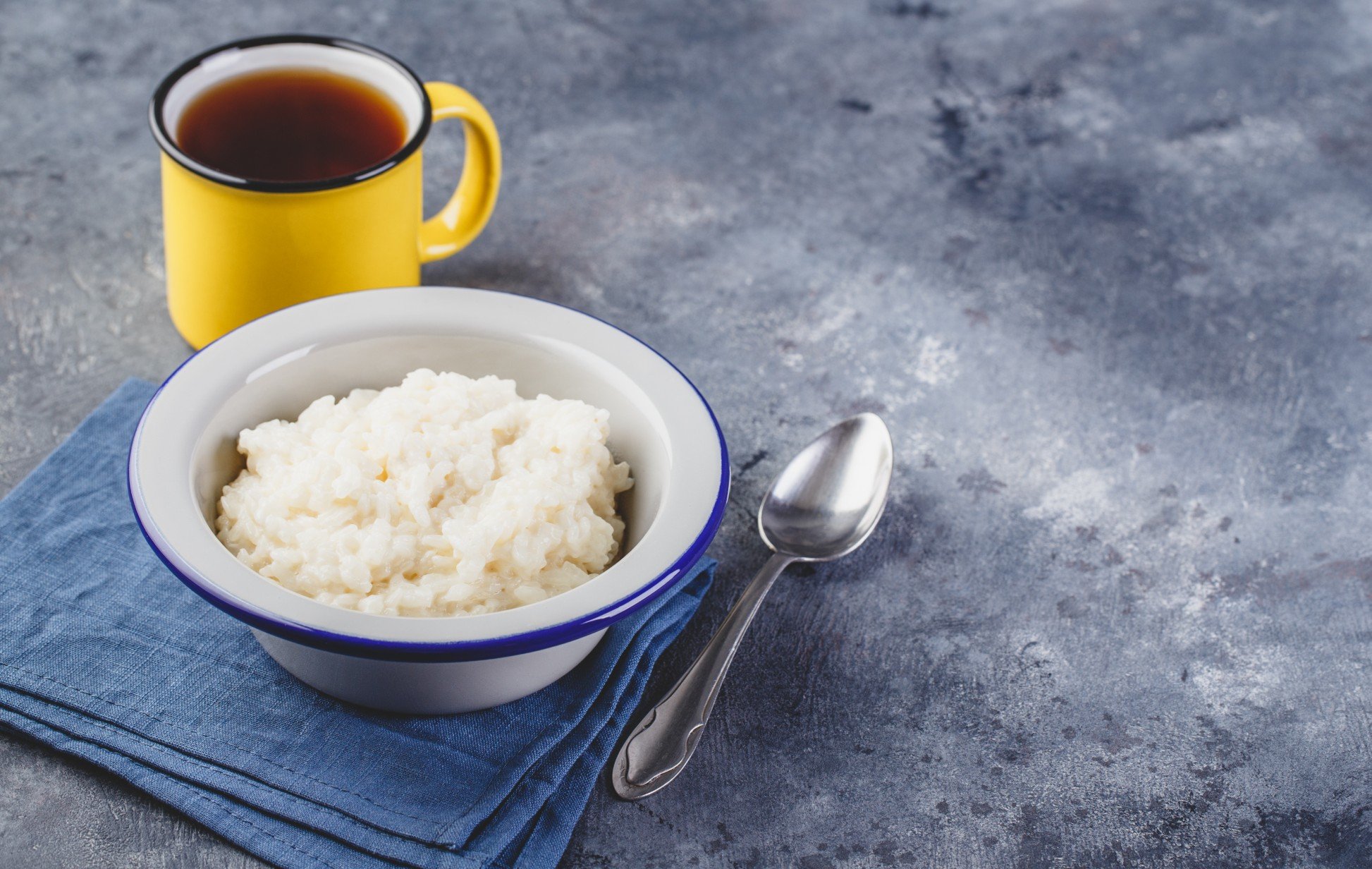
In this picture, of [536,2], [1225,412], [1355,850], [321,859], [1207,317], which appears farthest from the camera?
[536,2]

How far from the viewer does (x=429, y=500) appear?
1120 mm

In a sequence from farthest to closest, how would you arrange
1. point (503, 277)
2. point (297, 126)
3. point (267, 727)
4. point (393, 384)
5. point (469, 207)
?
point (503, 277)
point (469, 207)
point (297, 126)
point (393, 384)
point (267, 727)

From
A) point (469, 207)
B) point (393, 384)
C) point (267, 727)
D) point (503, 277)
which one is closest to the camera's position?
point (267, 727)

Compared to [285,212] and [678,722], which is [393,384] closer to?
[285,212]

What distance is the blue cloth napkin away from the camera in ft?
3.34

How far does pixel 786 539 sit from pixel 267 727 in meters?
0.57

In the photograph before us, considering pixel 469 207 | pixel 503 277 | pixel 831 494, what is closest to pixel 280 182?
pixel 469 207

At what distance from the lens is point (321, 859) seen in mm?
1000

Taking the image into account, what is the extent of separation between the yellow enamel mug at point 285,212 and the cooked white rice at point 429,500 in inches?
9.8

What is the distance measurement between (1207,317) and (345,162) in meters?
1.24

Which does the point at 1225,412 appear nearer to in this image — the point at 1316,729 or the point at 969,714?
the point at 1316,729

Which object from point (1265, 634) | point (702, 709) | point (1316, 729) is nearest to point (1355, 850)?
point (1316, 729)

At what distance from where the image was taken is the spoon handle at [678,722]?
110cm

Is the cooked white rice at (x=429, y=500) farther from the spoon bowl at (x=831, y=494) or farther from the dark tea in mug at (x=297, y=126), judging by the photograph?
the dark tea in mug at (x=297, y=126)
